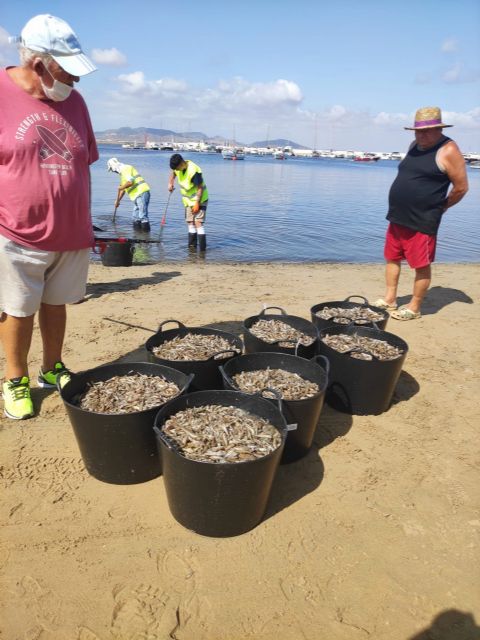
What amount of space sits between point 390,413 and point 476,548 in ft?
5.02

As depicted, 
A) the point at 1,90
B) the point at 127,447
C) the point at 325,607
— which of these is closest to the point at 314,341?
the point at 127,447

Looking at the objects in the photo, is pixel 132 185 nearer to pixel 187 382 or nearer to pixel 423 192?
pixel 423 192

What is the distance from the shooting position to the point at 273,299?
7.36 m

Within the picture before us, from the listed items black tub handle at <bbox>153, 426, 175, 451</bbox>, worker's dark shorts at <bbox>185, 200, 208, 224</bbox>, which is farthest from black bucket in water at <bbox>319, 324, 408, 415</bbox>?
worker's dark shorts at <bbox>185, 200, 208, 224</bbox>

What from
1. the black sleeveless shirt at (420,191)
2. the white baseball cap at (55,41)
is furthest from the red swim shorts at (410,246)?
the white baseball cap at (55,41)

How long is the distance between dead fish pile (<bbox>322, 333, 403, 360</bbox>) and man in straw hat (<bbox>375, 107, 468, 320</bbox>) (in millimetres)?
2232

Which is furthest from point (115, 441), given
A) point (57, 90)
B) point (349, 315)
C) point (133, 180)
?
point (133, 180)

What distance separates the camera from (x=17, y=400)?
3.60 m

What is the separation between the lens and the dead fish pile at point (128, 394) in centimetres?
302

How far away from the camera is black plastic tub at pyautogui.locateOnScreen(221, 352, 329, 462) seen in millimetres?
3080

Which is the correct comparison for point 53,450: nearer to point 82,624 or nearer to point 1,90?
point 82,624

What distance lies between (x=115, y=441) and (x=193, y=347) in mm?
1255

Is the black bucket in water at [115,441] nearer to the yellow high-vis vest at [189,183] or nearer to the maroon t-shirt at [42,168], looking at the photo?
the maroon t-shirt at [42,168]

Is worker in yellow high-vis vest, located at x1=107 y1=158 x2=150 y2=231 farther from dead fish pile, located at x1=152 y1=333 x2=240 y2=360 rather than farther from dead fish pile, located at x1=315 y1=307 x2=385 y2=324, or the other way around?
dead fish pile, located at x1=152 y1=333 x2=240 y2=360
